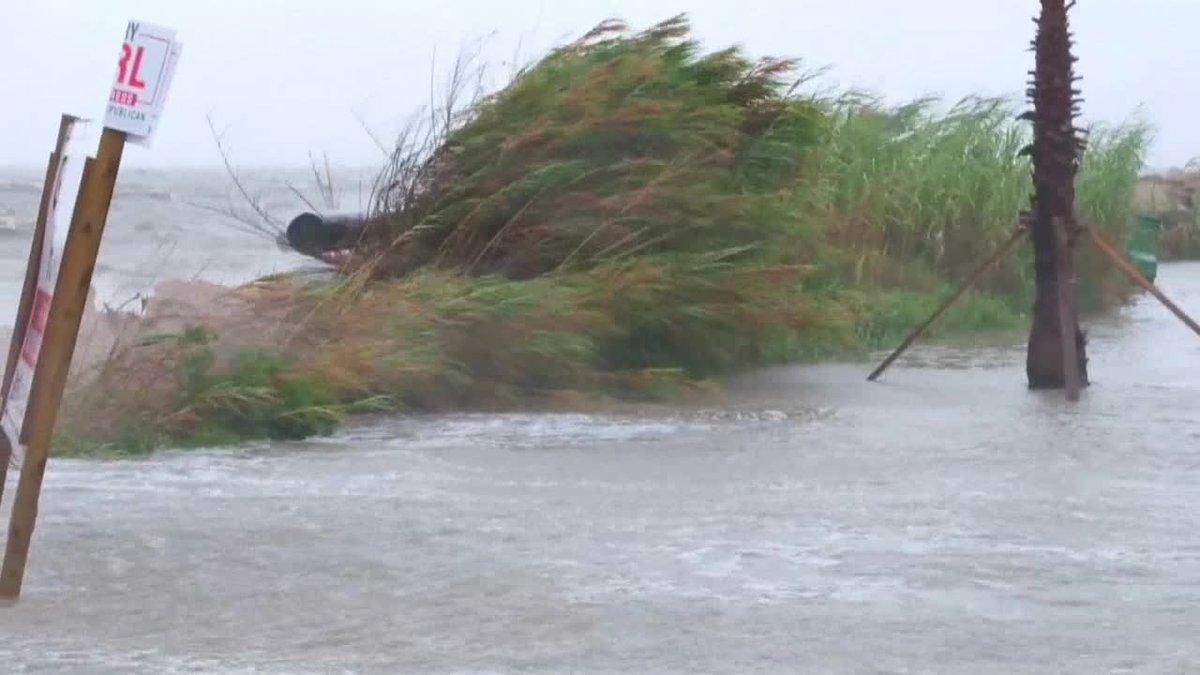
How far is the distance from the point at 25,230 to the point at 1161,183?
2280 cm

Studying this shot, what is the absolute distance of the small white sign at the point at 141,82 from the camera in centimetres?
739

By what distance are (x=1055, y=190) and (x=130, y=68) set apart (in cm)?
878

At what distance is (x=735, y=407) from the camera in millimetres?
14672

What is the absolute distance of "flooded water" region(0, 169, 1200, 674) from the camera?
7.35m

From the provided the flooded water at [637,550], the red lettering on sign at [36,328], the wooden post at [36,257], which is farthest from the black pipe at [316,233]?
the red lettering on sign at [36,328]

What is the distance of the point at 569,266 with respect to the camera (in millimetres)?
15398

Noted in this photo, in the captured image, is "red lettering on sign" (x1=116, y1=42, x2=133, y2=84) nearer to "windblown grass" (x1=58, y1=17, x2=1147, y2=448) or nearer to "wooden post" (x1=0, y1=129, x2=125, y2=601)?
"wooden post" (x1=0, y1=129, x2=125, y2=601)

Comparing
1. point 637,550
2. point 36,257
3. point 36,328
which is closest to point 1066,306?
point 637,550

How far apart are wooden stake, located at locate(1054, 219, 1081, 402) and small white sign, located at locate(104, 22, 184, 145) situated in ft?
27.9

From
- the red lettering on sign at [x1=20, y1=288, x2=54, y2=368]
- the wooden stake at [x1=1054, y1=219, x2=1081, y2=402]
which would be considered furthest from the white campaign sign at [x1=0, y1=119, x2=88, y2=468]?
the wooden stake at [x1=1054, y1=219, x2=1081, y2=402]

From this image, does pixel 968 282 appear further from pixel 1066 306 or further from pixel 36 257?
pixel 36 257

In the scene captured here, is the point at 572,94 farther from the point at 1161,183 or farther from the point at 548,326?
Result: the point at 1161,183

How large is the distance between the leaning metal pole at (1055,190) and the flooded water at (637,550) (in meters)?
1.32

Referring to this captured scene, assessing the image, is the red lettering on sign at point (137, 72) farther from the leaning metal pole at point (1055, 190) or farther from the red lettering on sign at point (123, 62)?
the leaning metal pole at point (1055, 190)
